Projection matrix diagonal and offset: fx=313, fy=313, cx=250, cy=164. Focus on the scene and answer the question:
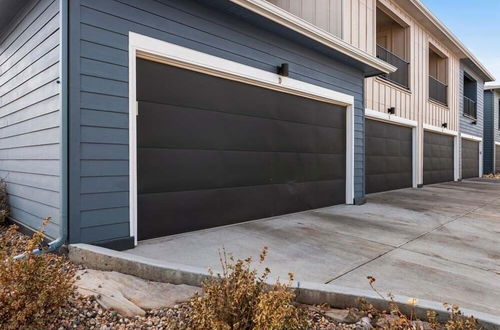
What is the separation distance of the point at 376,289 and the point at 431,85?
11.1m

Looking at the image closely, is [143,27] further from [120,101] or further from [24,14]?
[24,14]

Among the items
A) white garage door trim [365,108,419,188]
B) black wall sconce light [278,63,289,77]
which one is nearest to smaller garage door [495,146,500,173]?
white garage door trim [365,108,419,188]

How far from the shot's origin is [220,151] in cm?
416

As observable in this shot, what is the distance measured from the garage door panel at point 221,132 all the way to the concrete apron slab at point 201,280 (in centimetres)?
127

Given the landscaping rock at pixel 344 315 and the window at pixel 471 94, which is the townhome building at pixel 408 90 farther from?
the landscaping rock at pixel 344 315

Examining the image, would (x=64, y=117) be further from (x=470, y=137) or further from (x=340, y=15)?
(x=470, y=137)

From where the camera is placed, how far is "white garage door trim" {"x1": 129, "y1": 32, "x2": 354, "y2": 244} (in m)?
3.18

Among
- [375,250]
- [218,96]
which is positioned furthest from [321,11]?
[375,250]

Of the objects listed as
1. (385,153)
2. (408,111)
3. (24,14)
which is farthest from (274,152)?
(408,111)

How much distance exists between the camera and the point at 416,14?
9.08m

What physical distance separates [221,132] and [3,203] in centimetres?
315

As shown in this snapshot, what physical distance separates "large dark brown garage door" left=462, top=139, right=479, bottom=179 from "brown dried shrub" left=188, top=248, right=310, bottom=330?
14.8 meters

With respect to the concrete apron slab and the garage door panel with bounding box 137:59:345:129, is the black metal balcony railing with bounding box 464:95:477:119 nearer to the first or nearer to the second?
the garage door panel with bounding box 137:59:345:129

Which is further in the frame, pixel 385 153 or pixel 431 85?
pixel 431 85
